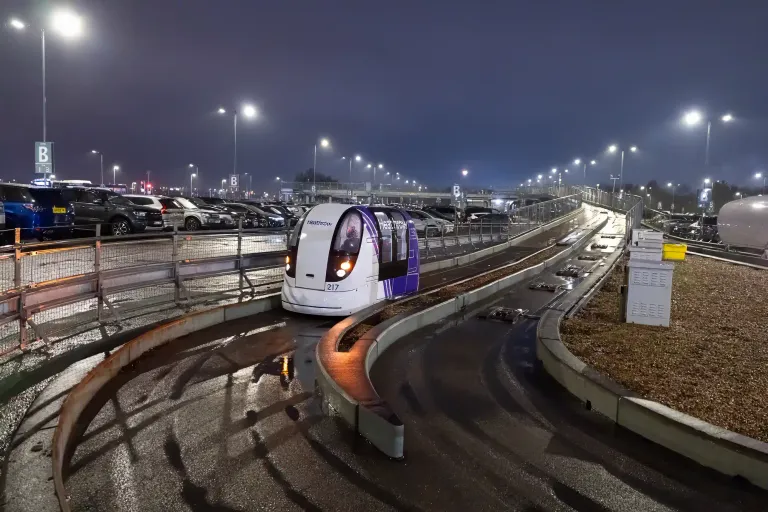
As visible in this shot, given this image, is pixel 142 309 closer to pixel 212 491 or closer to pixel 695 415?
pixel 212 491

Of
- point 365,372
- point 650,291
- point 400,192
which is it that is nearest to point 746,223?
point 650,291

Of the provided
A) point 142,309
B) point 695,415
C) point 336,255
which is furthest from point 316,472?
point 142,309

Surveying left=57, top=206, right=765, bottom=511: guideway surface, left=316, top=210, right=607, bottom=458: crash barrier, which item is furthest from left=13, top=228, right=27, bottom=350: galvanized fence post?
left=316, top=210, right=607, bottom=458: crash barrier

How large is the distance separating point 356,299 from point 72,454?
6245 millimetres

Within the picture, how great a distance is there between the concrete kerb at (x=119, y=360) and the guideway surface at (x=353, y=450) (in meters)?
0.16

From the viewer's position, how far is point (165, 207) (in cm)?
2842

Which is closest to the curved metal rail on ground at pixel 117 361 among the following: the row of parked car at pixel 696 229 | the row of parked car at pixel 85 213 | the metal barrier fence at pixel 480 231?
the row of parked car at pixel 85 213

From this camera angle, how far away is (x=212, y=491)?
4.34 m

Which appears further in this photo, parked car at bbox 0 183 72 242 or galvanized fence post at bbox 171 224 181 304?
parked car at bbox 0 183 72 242

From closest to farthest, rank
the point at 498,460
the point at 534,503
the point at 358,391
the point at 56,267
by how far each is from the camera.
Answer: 1. the point at 534,503
2. the point at 498,460
3. the point at 358,391
4. the point at 56,267

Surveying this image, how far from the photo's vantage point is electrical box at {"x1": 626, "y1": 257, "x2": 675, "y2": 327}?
9430 mm

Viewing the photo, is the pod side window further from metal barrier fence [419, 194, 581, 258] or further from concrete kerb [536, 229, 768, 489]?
metal barrier fence [419, 194, 581, 258]

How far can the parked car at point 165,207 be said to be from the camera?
81.1ft

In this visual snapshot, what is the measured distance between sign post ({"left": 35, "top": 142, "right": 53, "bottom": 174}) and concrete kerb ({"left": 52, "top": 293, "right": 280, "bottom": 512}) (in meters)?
20.9
